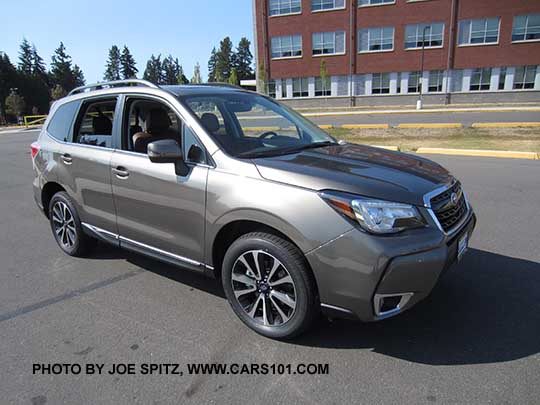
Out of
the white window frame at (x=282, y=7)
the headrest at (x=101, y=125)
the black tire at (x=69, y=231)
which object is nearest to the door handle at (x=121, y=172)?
the headrest at (x=101, y=125)

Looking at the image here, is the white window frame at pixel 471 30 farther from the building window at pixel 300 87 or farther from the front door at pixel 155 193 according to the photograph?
the front door at pixel 155 193

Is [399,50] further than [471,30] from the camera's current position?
Yes

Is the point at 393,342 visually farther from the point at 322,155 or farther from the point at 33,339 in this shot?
the point at 33,339

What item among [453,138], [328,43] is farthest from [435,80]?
[453,138]

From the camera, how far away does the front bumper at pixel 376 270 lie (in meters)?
2.42

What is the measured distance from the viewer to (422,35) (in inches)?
1389

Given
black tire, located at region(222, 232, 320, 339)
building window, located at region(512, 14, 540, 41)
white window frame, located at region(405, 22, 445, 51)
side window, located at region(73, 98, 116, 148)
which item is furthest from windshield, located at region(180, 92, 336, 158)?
building window, located at region(512, 14, 540, 41)

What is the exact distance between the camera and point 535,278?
3.71 meters

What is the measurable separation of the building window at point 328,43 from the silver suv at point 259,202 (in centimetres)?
3642

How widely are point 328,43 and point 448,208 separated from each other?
38.3 meters

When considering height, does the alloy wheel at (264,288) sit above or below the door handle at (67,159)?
below

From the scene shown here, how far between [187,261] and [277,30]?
39.4 m

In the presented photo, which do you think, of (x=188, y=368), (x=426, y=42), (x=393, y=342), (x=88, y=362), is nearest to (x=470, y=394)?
(x=393, y=342)

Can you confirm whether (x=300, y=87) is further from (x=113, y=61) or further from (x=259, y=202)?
(x=113, y=61)
